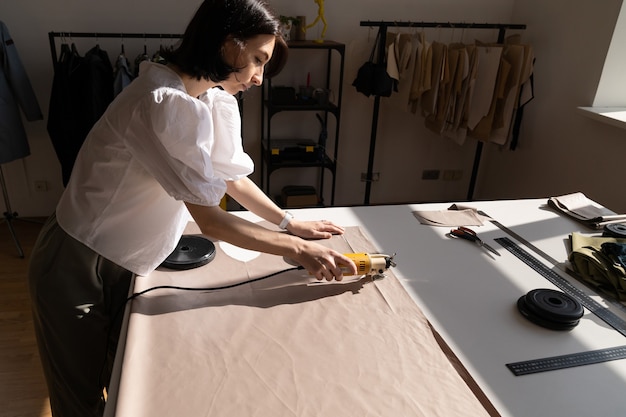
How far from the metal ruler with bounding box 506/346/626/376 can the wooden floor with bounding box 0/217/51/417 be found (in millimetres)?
1663

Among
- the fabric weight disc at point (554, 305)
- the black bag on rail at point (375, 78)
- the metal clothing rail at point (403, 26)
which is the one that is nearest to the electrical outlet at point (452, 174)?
the metal clothing rail at point (403, 26)

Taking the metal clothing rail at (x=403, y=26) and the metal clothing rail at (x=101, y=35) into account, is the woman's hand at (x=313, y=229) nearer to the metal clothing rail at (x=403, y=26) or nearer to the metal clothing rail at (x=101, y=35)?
the metal clothing rail at (x=403, y=26)

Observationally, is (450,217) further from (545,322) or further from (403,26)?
(403,26)

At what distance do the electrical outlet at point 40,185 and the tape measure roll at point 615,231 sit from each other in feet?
10.3

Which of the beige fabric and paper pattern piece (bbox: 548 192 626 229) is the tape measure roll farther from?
the beige fabric

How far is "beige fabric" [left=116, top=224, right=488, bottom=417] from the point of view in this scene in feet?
2.66

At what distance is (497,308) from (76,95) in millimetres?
2487

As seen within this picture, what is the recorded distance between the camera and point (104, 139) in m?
1.03

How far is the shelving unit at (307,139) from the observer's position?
2.92m

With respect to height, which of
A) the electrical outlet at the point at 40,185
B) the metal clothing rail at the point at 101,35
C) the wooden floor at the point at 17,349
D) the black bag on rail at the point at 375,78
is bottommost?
the wooden floor at the point at 17,349

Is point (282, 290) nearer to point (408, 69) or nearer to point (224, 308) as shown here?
point (224, 308)

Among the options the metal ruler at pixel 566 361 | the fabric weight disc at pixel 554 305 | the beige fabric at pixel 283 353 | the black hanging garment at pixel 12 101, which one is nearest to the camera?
the beige fabric at pixel 283 353

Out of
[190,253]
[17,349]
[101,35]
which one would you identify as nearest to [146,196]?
[190,253]

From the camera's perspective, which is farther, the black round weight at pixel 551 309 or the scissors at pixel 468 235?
the scissors at pixel 468 235
